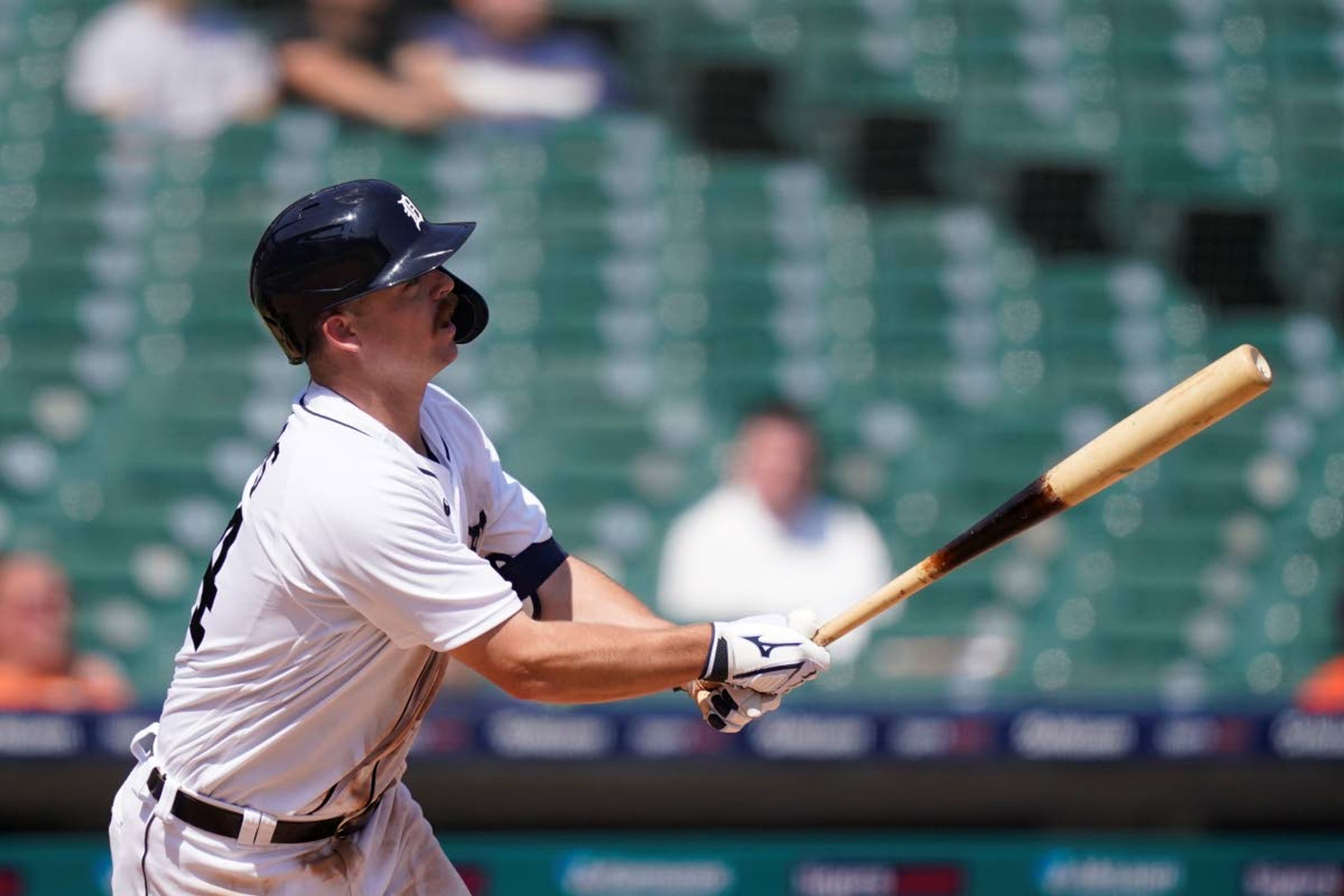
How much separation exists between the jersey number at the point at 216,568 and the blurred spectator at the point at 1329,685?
3336mm

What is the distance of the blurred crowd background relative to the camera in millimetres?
5672

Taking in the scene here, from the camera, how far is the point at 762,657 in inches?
97.4

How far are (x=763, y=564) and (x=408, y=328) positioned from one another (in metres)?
2.98

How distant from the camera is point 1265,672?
216 inches

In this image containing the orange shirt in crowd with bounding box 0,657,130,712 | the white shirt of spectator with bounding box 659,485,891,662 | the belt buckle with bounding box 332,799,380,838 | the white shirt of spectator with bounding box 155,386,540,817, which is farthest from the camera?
the white shirt of spectator with bounding box 659,485,891,662

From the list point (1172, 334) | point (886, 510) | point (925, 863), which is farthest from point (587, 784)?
point (1172, 334)

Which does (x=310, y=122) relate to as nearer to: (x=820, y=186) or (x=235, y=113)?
(x=235, y=113)

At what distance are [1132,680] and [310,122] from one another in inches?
143

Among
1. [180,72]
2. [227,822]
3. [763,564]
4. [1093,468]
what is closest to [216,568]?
[227,822]

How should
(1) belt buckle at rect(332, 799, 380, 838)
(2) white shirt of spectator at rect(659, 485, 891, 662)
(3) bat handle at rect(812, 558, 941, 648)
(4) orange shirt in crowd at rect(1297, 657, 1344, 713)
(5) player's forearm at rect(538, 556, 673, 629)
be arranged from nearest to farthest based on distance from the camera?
(1) belt buckle at rect(332, 799, 380, 838) → (3) bat handle at rect(812, 558, 941, 648) → (5) player's forearm at rect(538, 556, 673, 629) → (4) orange shirt in crowd at rect(1297, 657, 1344, 713) → (2) white shirt of spectator at rect(659, 485, 891, 662)

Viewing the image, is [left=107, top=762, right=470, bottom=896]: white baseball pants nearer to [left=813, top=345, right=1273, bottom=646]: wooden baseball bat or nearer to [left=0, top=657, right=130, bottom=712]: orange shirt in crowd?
[left=813, top=345, right=1273, bottom=646]: wooden baseball bat

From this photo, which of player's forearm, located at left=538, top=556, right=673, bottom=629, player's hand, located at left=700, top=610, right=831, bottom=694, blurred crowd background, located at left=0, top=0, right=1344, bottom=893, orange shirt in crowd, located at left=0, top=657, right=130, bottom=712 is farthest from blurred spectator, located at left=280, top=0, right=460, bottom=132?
player's hand, located at left=700, top=610, right=831, bottom=694

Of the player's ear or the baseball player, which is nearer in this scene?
the baseball player

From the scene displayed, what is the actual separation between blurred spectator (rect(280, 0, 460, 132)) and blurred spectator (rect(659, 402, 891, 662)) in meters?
2.03
